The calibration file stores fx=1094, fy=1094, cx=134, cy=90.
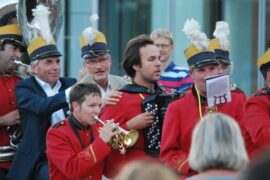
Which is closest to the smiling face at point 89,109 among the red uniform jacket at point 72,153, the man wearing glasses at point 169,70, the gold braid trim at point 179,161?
the red uniform jacket at point 72,153

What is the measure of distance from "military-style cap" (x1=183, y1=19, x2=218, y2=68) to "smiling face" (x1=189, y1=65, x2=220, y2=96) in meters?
0.03

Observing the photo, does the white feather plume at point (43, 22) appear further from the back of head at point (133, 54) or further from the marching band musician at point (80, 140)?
the marching band musician at point (80, 140)

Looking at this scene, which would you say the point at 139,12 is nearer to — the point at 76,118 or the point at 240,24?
the point at 240,24

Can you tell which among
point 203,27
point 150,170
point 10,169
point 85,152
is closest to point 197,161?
point 150,170

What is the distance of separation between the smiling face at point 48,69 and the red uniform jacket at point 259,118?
161cm

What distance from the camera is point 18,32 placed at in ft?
28.4

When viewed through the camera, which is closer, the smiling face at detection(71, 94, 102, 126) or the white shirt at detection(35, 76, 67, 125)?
the smiling face at detection(71, 94, 102, 126)

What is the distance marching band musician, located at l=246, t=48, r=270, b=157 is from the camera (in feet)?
23.7

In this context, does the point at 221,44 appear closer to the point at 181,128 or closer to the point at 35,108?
the point at 181,128

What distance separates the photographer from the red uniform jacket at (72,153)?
23.8ft

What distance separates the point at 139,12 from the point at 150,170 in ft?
29.7

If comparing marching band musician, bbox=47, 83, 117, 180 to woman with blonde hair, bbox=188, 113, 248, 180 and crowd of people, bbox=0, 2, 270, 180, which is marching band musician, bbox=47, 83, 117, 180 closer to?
crowd of people, bbox=0, 2, 270, 180

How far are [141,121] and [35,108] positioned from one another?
0.99 m

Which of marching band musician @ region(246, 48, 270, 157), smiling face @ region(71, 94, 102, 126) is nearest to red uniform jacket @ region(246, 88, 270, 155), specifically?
marching band musician @ region(246, 48, 270, 157)
